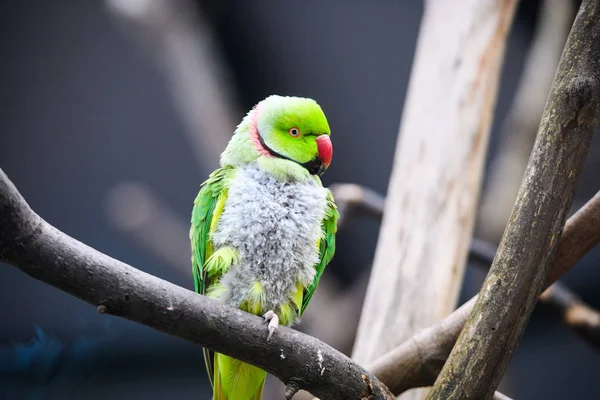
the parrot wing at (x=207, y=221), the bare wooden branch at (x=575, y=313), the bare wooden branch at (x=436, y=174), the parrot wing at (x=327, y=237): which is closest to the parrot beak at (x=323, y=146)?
the parrot wing at (x=327, y=237)

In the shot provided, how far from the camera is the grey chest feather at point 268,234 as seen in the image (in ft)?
5.16

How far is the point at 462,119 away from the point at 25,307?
1984mm

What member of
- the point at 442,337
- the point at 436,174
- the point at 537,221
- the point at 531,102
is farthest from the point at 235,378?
the point at 531,102

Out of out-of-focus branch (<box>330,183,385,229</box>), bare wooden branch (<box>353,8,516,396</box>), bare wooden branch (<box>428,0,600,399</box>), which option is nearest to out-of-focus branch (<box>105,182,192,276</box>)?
out-of-focus branch (<box>330,183,385,229</box>)

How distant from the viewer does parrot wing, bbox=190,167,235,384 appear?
1.64 meters

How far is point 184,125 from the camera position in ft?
11.4

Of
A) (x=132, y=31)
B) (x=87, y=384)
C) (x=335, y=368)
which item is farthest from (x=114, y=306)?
(x=132, y=31)

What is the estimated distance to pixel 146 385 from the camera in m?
2.74

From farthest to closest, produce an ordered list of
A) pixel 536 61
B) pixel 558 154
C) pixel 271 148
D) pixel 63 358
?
pixel 536 61
pixel 63 358
pixel 271 148
pixel 558 154

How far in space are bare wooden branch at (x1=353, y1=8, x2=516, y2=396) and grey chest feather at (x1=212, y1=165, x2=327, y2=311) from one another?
0.78m

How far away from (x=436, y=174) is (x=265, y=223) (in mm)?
1111

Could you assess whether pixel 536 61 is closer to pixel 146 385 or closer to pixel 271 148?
pixel 271 148

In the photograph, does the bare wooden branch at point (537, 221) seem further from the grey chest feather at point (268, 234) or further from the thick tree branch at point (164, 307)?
the grey chest feather at point (268, 234)

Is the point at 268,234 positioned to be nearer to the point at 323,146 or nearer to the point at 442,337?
the point at 323,146
